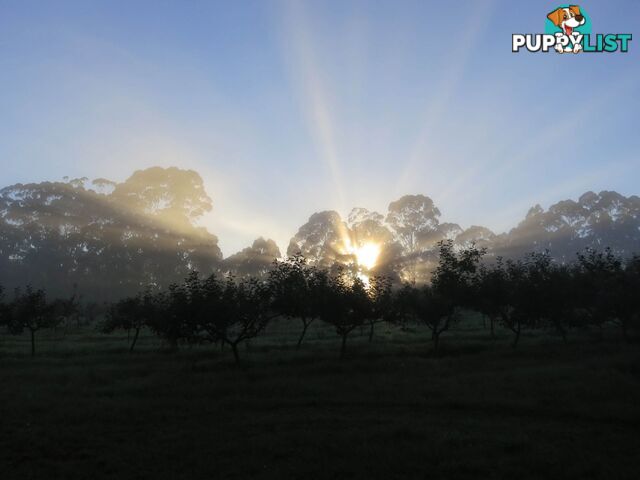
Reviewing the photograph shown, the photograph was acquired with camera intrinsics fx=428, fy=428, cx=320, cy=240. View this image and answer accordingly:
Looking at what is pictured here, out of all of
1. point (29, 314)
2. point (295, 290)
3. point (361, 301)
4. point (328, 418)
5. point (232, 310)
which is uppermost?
point (295, 290)

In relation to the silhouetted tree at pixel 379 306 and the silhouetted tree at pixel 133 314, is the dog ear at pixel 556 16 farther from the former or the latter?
the silhouetted tree at pixel 133 314

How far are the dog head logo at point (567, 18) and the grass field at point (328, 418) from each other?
21.5m

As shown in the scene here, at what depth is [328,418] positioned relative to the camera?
19.3 meters

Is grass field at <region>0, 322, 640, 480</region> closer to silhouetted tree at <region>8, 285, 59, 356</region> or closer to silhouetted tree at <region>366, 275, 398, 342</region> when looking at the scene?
silhouetted tree at <region>366, 275, 398, 342</region>

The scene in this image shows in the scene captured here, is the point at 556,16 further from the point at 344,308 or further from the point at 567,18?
the point at 344,308

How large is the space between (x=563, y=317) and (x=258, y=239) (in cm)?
7603

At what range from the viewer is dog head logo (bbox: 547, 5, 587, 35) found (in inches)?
1053

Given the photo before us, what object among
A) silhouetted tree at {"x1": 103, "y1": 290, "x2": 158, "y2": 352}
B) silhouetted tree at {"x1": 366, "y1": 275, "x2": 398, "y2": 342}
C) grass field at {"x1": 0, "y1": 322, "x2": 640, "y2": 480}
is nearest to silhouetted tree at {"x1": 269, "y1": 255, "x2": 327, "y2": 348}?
silhouetted tree at {"x1": 366, "y1": 275, "x2": 398, "y2": 342}

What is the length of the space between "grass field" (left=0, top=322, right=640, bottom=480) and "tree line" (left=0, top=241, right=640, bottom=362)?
4.23 m

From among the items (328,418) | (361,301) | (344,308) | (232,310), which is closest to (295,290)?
(344,308)

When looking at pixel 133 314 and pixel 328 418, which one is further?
pixel 133 314

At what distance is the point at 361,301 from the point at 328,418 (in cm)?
2175

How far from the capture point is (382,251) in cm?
10538

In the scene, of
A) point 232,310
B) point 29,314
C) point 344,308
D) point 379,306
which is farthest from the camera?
point 29,314
